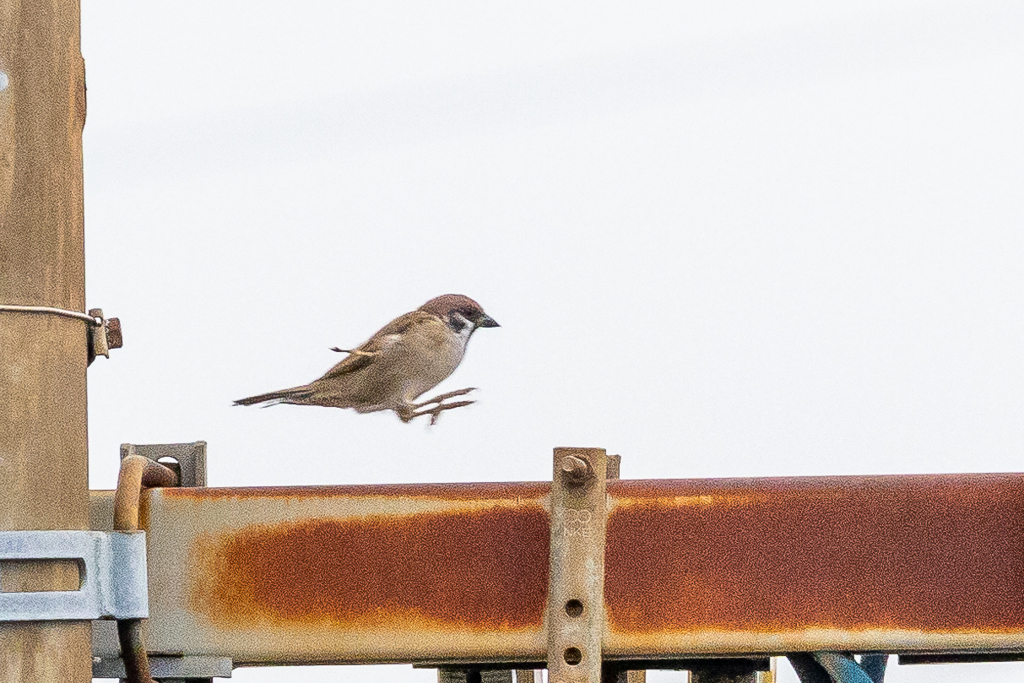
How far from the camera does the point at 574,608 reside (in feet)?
5.78

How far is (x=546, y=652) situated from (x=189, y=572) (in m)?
0.45

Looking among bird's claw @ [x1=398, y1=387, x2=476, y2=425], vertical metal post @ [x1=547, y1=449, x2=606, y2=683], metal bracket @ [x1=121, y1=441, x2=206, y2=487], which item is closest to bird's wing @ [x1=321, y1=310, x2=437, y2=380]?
bird's claw @ [x1=398, y1=387, x2=476, y2=425]

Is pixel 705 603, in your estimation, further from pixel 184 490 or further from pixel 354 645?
pixel 184 490

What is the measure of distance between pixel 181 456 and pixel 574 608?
0.58 meters

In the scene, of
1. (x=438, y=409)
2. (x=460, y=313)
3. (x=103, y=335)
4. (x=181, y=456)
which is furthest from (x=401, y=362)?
(x=103, y=335)

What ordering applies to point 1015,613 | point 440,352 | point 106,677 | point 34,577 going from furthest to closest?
1. point 440,352
2. point 106,677
3. point 1015,613
4. point 34,577

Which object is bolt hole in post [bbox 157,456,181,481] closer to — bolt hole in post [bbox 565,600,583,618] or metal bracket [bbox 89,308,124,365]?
metal bracket [bbox 89,308,124,365]

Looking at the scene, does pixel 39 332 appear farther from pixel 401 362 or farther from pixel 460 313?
pixel 460 313

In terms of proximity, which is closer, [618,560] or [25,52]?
[25,52]

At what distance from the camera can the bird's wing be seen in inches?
129

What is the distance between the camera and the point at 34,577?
64.0 inches

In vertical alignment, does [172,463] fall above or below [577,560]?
above

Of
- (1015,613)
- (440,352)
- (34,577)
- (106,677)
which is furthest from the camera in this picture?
(440,352)

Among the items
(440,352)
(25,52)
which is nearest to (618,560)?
(25,52)
